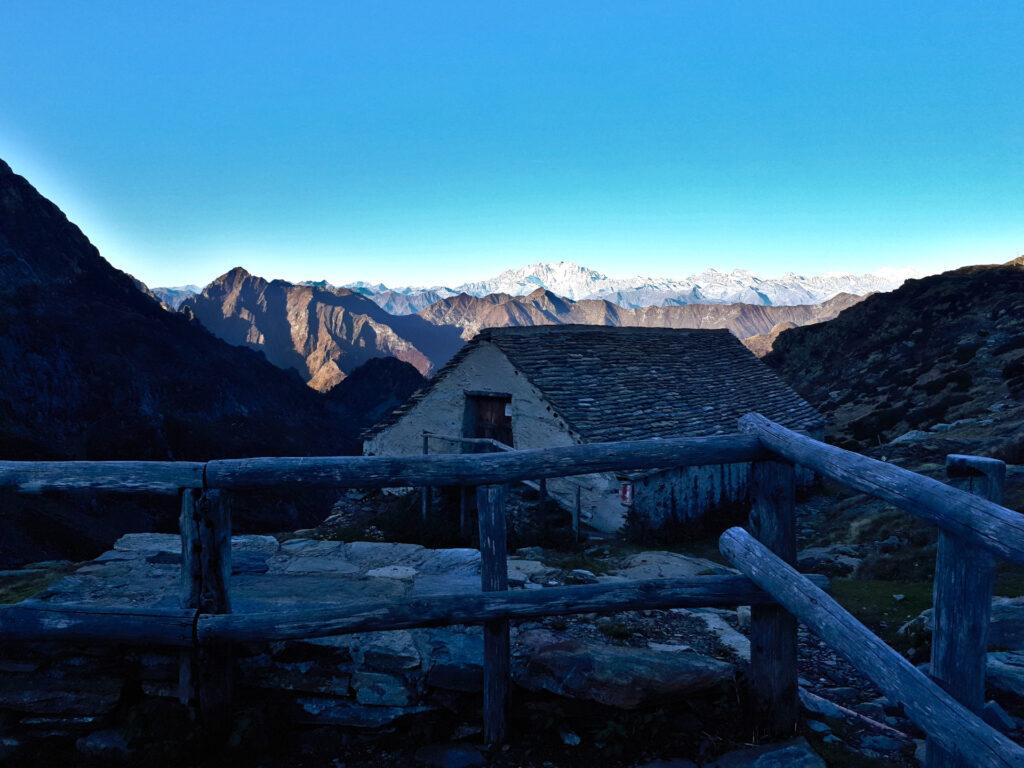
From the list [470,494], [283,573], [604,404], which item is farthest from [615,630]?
[470,494]

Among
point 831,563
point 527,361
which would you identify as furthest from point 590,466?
point 527,361

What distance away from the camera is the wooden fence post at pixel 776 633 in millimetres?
3258

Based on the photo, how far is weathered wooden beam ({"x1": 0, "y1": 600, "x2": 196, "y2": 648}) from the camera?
3113mm

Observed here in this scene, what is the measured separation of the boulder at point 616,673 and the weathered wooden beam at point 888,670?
648 mm

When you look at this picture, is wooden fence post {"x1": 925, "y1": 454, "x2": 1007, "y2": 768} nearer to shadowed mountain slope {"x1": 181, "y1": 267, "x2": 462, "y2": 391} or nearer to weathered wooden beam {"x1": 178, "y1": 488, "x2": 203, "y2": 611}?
weathered wooden beam {"x1": 178, "y1": 488, "x2": 203, "y2": 611}

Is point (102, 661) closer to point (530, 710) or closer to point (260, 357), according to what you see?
point (530, 710)

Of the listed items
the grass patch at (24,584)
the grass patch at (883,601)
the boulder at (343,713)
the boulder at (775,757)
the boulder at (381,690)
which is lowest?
the grass patch at (883,601)

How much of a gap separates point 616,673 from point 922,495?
1.82 m

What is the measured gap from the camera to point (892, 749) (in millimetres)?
3225

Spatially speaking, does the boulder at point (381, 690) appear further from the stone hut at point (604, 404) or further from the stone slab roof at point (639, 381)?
the stone slab roof at point (639, 381)

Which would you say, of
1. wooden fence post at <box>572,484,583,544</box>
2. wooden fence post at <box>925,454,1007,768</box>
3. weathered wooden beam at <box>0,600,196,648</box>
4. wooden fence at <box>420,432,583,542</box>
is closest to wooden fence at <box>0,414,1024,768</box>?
weathered wooden beam at <box>0,600,196,648</box>

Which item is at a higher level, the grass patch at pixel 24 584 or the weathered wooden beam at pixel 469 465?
the weathered wooden beam at pixel 469 465

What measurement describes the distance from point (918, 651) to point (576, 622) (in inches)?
114

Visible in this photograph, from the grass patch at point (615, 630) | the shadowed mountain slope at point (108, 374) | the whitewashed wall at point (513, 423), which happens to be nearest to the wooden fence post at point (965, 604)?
the grass patch at point (615, 630)
